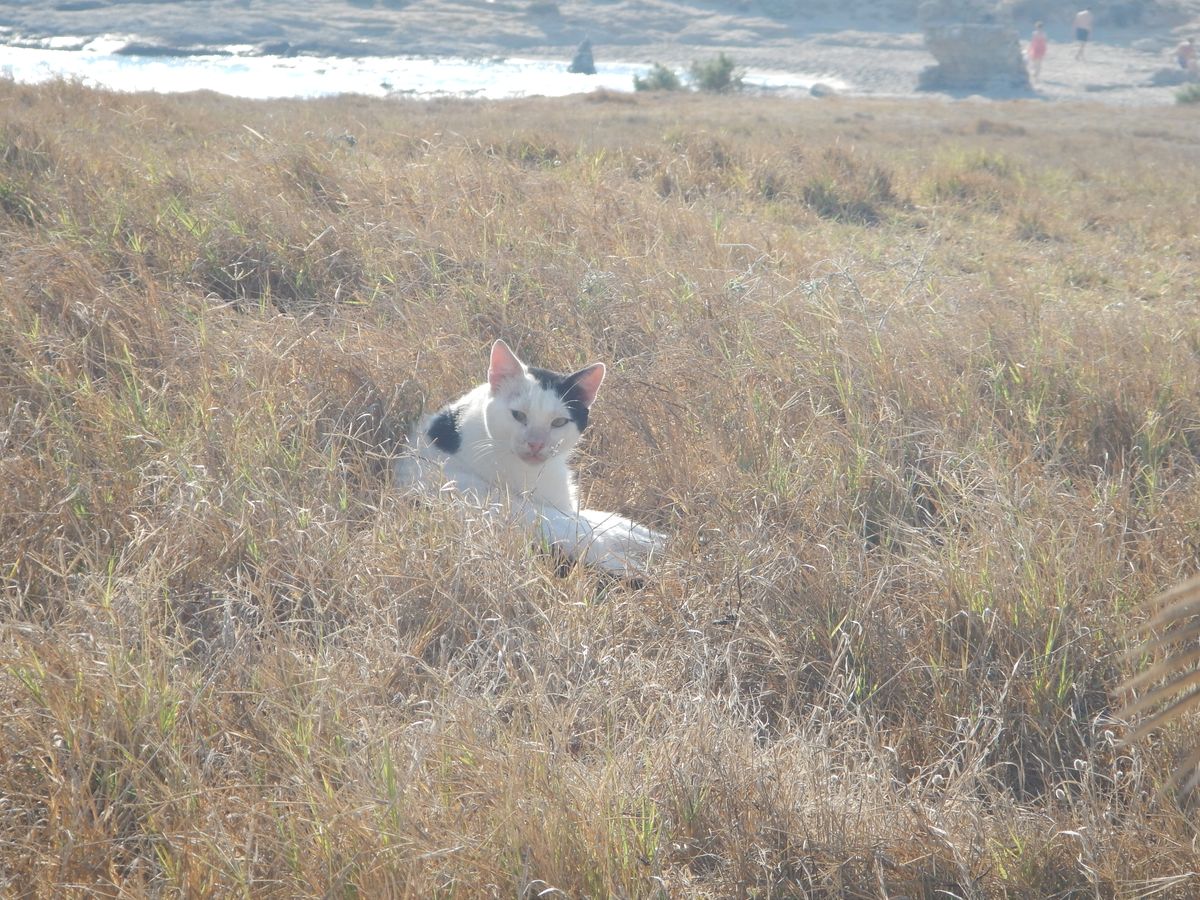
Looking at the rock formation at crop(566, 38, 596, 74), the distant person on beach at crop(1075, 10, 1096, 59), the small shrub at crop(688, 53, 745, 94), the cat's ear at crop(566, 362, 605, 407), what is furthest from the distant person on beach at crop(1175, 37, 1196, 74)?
the cat's ear at crop(566, 362, 605, 407)

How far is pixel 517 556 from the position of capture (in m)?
2.53

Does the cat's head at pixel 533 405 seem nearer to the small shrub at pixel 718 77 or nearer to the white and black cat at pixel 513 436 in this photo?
the white and black cat at pixel 513 436

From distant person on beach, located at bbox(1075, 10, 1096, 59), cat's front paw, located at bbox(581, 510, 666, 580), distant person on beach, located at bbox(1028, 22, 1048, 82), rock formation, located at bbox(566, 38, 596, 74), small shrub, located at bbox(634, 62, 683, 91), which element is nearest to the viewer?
cat's front paw, located at bbox(581, 510, 666, 580)

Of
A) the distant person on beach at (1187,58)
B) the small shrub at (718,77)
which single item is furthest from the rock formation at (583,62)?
the distant person on beach at (1187,58)

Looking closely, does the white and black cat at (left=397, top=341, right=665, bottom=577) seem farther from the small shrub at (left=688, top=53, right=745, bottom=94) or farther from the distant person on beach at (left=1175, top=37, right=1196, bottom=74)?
the distant person on beach at (left=1175, top=37, right=1196, bottom=74)

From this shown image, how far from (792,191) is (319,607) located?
613 centimetres

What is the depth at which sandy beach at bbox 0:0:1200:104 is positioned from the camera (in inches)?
1203

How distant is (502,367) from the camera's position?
336cm

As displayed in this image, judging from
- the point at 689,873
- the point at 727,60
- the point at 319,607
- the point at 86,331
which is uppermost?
the point at 727,60

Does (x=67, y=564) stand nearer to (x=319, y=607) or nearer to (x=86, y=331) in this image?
(x=319, y=607)

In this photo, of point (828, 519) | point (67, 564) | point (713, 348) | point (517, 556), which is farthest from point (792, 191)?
point (67, 564)

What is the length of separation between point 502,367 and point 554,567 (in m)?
0.93

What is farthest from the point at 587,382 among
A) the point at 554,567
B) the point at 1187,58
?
the point at 1187,58

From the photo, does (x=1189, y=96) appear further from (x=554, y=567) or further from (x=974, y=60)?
(x=554, y=567)
